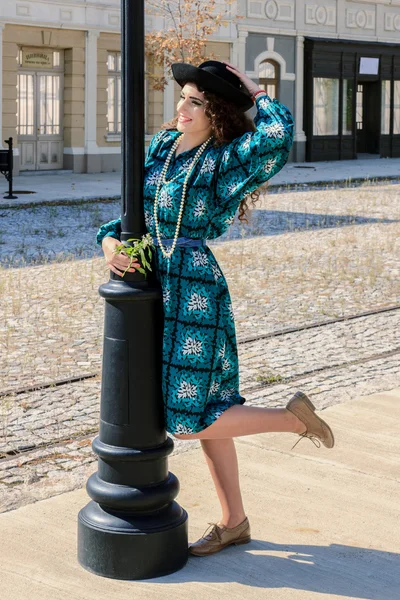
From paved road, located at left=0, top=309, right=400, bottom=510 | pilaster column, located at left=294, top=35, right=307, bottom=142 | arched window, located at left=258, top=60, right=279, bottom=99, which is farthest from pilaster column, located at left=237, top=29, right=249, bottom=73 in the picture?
paved road, located at left=0, top=309, right=400, bottom=510

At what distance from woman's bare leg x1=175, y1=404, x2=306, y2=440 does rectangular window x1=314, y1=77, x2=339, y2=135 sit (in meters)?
29.7

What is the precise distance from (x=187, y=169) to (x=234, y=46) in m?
27.2

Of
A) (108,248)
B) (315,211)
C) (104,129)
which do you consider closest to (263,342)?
(108,248)

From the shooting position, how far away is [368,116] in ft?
120

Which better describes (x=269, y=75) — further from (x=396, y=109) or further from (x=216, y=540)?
(x=216, y=540)

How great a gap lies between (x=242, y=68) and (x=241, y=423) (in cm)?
2761

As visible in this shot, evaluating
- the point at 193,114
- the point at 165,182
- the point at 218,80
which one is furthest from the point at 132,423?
the point at 218,80

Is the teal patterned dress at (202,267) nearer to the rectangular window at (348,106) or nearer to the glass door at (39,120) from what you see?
the glass door at (39,120)

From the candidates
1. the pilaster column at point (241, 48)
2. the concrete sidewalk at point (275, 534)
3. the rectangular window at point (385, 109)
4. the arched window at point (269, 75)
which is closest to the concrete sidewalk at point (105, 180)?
the arched window at point (269, 75)

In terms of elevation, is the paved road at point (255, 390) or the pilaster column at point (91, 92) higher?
the pilaster column at point (91, 92)

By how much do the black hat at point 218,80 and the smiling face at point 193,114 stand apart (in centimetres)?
4

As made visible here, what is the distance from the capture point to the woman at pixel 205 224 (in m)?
4.11

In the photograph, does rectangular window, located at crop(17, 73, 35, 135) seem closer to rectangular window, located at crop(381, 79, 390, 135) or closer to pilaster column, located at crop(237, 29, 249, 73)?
pilaster column, located at crop(237, 29, 249, 73)

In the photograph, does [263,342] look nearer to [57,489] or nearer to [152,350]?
[57,489]
